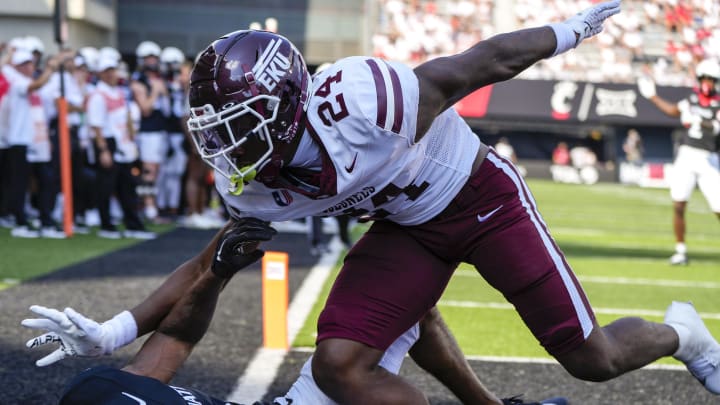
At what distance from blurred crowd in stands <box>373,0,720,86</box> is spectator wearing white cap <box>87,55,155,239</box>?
56.5ft

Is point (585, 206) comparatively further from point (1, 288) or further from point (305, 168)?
point (305, 168)

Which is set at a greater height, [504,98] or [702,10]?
[702,10]

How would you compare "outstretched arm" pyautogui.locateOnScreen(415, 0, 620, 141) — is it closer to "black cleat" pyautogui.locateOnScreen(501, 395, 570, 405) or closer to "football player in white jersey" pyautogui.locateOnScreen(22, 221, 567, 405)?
Answer: "football player in white jersey" pyautogui.locateOnScreen(22, 221, 567, 405)

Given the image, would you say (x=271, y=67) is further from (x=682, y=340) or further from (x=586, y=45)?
(x=586, y=45)

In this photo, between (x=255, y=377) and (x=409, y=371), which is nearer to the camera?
(x=255, y=377)

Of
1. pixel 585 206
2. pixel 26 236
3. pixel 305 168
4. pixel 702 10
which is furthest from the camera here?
pixel 702 10

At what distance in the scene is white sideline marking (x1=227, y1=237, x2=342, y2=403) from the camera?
3.99m

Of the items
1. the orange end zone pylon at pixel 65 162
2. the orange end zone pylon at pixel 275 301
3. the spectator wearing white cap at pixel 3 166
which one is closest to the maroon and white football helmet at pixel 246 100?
the orange end zone pylon at pixel 275 301

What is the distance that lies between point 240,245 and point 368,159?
501 mm

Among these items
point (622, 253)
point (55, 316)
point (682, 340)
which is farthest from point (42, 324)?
point (622, 253)

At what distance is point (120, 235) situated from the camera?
10188 mm

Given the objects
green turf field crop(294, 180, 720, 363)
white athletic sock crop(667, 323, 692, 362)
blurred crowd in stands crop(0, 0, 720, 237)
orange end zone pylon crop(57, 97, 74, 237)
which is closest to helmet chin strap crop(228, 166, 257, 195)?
white athletic sock crop(667, 323, 692, 362)

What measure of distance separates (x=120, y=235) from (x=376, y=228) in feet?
23.6

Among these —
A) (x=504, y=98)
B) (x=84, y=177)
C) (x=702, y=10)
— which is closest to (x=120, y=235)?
(x=84, y=177)
